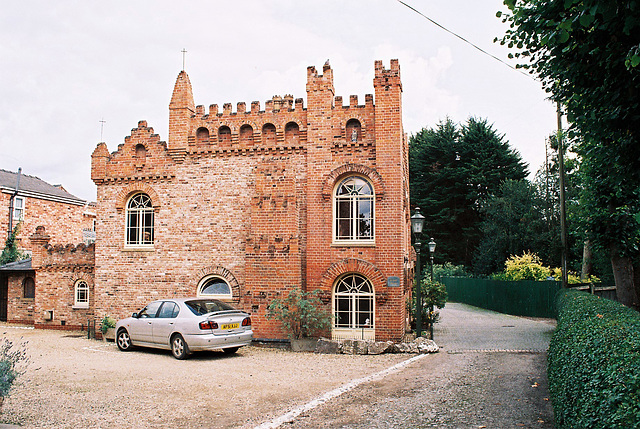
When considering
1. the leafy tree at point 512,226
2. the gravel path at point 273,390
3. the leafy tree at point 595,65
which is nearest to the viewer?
the leafy tree at point 595,65

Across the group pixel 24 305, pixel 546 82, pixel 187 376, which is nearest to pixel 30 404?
pixel 187 376

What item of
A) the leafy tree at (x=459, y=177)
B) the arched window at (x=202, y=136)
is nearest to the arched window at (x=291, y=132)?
the arched window at (x=202, y=136)

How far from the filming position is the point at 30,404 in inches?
330

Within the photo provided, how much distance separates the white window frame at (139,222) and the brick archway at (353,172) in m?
6.21

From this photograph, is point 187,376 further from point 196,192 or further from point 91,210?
point 91,210

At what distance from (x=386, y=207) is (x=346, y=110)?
3.21m

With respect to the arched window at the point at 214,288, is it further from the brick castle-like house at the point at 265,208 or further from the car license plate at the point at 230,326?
the car license plate at the point at 230,326

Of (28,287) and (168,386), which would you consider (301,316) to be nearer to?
(168,386)

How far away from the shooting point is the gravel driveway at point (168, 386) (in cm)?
766

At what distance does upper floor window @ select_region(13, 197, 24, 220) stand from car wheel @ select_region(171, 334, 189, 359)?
2075 cm

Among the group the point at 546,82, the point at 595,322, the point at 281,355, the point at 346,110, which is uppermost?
the point at 346,110

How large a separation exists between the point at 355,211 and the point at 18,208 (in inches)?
888

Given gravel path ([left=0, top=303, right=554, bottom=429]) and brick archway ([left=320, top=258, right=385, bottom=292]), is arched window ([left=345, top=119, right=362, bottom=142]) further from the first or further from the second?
gravel path ([left=0, top=303, right=554, bottom=429])

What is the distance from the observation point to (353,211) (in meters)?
15.6
